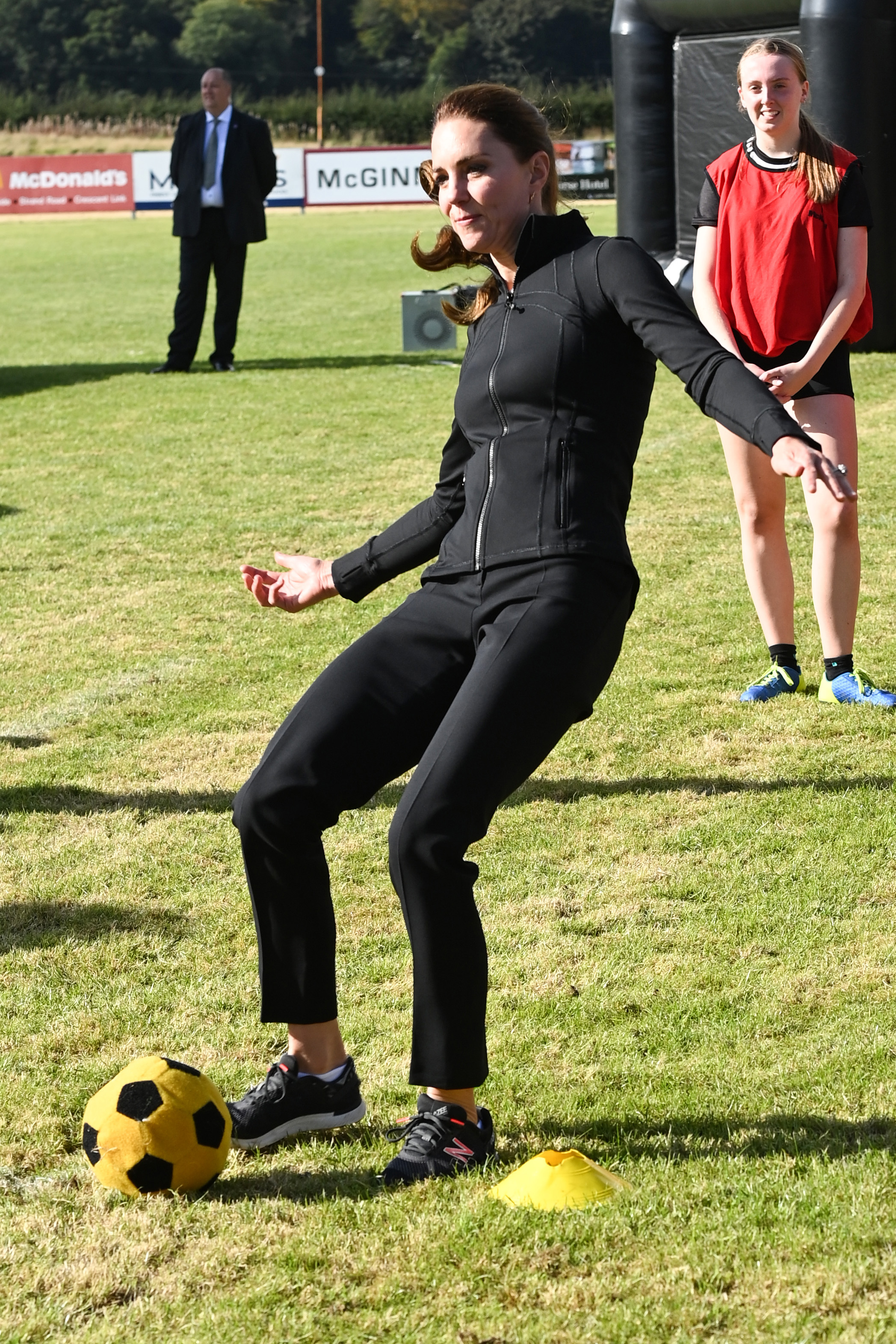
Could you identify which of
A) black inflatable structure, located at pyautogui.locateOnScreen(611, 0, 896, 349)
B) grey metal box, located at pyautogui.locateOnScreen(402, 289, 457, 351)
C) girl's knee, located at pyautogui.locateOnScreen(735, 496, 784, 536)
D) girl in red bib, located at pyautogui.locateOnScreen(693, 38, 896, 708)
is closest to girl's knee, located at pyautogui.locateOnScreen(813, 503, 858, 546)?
girl in red bib, located at pyautogui.locateOnScreen(693, 38, 896, 708)

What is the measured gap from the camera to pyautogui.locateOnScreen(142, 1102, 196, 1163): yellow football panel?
9.71 feet

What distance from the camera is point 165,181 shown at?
43.8m

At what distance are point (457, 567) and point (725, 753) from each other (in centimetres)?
246

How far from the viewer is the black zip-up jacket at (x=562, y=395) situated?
307 cm

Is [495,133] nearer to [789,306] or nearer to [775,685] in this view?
[789,306]

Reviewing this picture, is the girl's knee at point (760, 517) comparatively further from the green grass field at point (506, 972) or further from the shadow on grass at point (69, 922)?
the shadow on grass at point (69, 922)

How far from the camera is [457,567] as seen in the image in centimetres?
320

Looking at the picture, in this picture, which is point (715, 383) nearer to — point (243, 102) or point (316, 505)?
point (316, 505)

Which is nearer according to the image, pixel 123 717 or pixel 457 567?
pixel 457 567

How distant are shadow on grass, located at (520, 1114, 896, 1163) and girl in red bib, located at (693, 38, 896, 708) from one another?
268 centimetres

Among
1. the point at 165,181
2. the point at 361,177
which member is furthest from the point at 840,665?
the point at 165,181

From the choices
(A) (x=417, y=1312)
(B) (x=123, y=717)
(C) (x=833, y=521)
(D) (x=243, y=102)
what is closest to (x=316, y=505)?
(B) (x=123, y=717)

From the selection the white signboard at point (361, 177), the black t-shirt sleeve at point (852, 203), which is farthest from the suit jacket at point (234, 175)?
the white signboard at point (361, 177)

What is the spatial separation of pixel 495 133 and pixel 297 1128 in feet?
6.58
